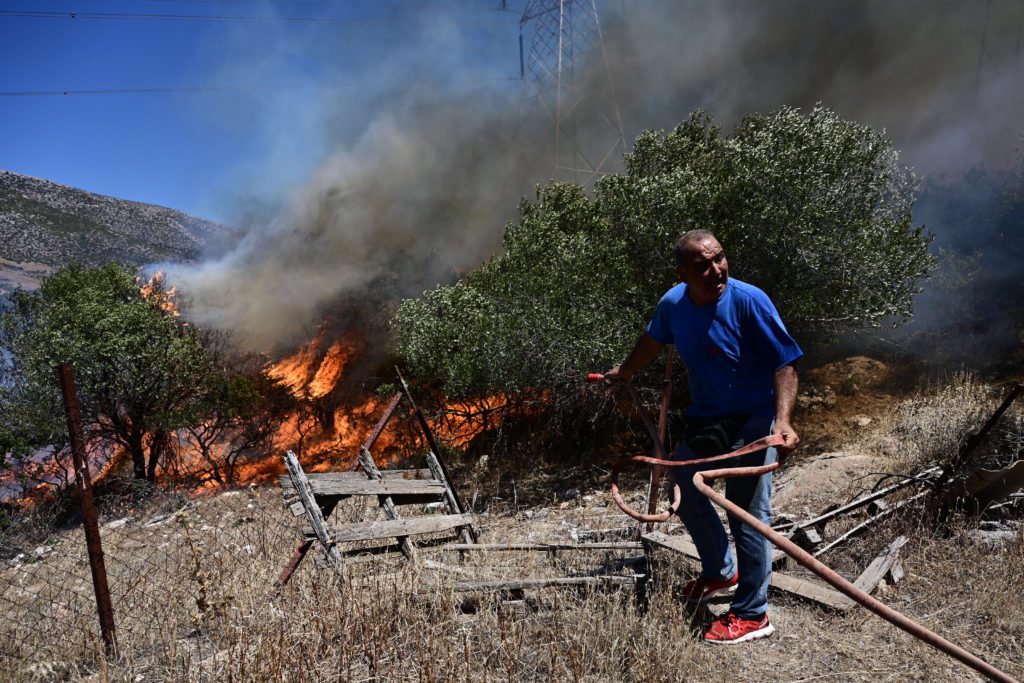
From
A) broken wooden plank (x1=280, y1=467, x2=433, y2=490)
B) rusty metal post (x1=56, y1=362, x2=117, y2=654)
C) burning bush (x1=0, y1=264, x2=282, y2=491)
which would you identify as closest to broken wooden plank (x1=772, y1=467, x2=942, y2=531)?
broken wooden plank (x1=280, y1=467, x2=433, y2=490)

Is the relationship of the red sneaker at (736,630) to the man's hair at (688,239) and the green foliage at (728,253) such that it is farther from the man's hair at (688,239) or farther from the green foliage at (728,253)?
the green foliage at (728,253)

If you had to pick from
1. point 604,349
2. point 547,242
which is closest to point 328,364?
point 547,242

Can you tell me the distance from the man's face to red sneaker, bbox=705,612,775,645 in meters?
1.60

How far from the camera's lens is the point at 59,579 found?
800 centimetres

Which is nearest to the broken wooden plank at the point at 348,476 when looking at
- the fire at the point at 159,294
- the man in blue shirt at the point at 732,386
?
the man in blue shirt at the point at 732,386

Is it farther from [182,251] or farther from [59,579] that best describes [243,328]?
[59,579]

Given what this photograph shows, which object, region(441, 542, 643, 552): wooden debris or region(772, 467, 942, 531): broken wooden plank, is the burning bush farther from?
region(772, 467, 942, 531): broken wooden plank

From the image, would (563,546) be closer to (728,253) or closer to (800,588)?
(800,588)

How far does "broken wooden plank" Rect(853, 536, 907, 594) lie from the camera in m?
3.77

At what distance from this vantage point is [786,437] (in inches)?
95.6

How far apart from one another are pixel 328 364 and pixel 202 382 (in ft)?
27.9

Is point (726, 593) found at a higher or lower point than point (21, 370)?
lower

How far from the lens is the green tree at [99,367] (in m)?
14.5

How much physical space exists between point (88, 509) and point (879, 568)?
187 inches
